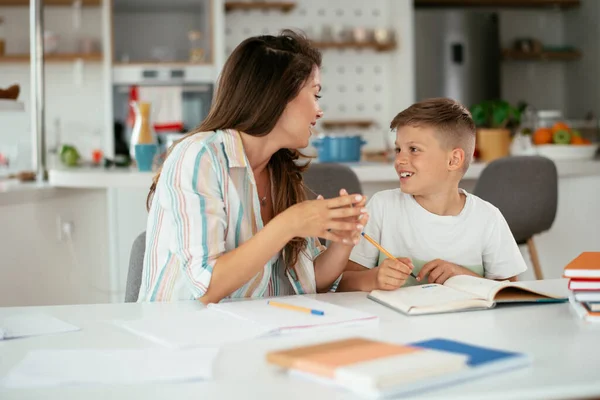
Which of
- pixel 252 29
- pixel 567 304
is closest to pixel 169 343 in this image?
pixel 567 304

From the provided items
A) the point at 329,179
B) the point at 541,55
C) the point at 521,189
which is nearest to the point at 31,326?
the point at 329,179

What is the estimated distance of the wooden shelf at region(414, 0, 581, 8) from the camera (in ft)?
21.7

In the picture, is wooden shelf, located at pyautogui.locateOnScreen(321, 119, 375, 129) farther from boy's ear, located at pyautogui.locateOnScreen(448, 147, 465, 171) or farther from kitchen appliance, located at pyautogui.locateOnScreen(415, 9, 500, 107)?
boy's ear, located at pyautogui.locateOnScreen(448, 147, 465, 171)

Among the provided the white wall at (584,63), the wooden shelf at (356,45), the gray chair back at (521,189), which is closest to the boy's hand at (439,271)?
the gray chair back at (521,189)

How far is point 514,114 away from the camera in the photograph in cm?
388

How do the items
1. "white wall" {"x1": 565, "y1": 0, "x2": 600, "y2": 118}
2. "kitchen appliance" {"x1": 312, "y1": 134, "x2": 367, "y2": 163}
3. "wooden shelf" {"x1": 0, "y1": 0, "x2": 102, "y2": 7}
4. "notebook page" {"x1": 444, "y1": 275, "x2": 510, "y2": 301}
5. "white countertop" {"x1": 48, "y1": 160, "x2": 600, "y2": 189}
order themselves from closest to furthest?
"notebook page" {"x1": 444, "y1": 275, "x2": 510, "y2": 301} < "white countertop" {"x1": 48, "y1": 160, "x2": 600, "y2": 189} < "kitchen appliance" {"x1": 312, "y1": 134, "x2": 367, "y2": 163} < "wooden shelf" {"x1": 0, "y1": 0, "x2": 102, "y2": 7} < "white wall" {"x1": 565, "y1": 0, "x2": 600, "y2": 118}

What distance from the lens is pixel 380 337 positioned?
1146 millimetres

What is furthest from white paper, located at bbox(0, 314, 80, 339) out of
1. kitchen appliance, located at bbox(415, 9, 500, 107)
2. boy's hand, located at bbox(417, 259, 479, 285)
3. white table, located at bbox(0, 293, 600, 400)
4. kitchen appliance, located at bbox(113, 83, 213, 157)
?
kitchen appliance, located at bbox(415, 9, 500, 107)

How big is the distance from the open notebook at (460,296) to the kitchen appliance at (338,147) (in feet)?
7.14

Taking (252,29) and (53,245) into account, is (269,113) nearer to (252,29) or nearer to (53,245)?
(53,245)

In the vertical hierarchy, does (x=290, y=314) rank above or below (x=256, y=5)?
below

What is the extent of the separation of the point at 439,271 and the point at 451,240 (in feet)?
0.59

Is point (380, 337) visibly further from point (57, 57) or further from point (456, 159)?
point (57, 57)

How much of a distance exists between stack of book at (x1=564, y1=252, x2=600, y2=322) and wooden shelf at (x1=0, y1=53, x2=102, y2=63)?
5.12m
